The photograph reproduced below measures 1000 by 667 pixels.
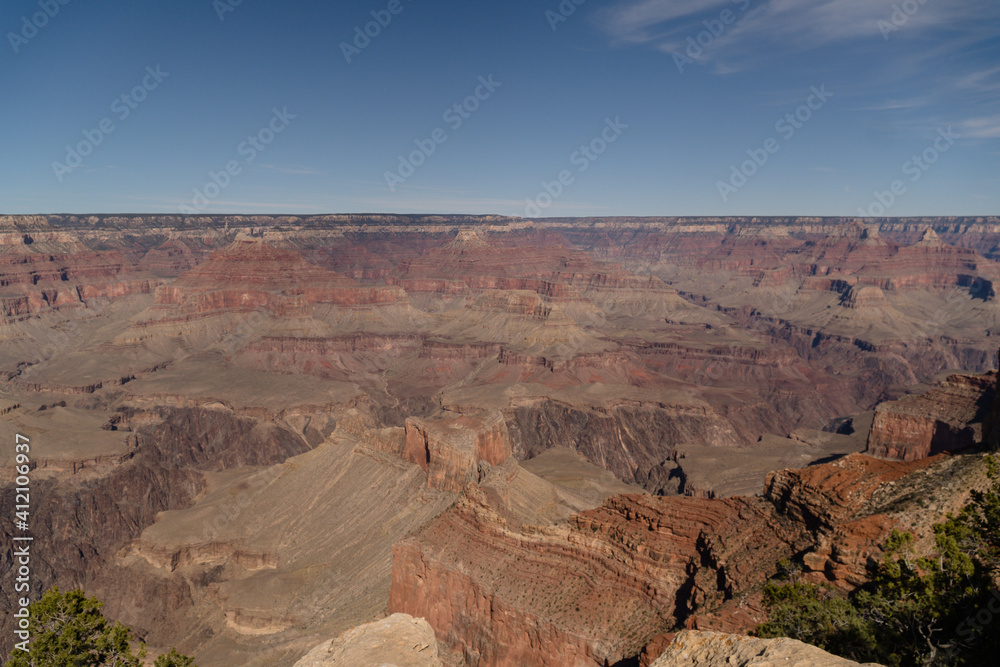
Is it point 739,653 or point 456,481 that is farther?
point 456,481

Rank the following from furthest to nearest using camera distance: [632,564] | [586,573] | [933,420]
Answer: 1. [933,420]
2. [586,573]
3. [632,564]

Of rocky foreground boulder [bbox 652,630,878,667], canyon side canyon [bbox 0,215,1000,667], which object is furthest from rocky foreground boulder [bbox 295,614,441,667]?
rocky foreground boulder [bbox 652,630,878,667]

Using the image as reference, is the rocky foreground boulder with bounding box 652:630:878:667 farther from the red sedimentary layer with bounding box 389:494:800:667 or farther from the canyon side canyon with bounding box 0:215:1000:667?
the red sedimentary layer with bounding box 389:494:800:667

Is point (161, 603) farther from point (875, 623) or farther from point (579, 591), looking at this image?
point (875, 623)

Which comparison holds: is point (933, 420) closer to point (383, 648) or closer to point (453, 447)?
point (453, 447)

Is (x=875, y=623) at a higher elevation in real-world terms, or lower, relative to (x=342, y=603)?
higher

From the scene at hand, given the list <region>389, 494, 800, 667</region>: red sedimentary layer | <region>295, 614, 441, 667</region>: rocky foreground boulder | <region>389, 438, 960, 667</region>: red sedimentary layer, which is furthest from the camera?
<region>389, 494, 800, 667</region>: red sedimentary layer

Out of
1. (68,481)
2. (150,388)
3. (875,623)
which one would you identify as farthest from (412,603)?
(150,388)

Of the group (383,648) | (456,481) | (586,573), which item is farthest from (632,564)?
(456,481)

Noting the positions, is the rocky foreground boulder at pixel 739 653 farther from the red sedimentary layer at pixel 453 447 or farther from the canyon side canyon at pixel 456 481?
the red sedimentary layer at pixel 453 447
